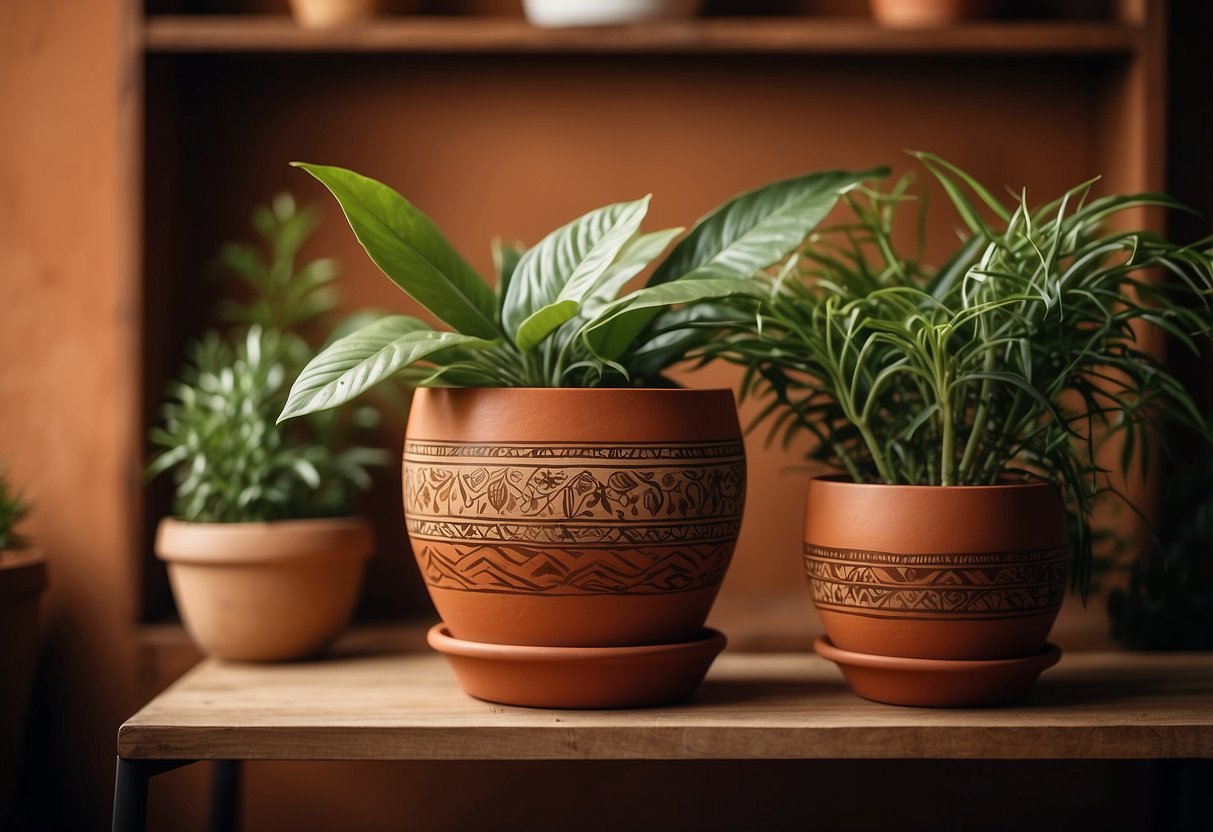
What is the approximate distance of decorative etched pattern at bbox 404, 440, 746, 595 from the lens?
909 mm

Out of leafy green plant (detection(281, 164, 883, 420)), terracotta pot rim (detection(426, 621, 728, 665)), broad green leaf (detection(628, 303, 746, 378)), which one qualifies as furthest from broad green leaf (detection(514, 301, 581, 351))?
terracotta pot rim (detection(426, 621, 728, 665))

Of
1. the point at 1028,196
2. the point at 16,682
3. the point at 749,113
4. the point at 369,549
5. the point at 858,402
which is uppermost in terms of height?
the point at 749,113

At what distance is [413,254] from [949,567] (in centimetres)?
54

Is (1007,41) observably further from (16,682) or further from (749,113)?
(16,682)

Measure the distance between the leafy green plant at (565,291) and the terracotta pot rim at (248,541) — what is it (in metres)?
0.24

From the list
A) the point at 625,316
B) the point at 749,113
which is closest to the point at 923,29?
the point at 749,113

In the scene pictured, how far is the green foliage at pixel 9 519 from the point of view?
1214 mm

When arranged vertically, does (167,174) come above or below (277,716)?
above

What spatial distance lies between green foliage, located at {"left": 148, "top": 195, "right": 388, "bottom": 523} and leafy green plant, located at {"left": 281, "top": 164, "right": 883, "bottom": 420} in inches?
10.1

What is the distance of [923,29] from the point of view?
4.09ft

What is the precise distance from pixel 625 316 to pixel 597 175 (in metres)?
0.51

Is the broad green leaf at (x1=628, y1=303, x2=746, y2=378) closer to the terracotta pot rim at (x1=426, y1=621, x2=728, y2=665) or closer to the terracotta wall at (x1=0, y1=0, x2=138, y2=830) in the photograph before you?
the terracotta pot rim at (x1=426, y1=621, x2=728, y2=665)

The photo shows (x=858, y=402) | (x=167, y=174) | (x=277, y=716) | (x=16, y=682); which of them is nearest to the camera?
(x=277, y=716)

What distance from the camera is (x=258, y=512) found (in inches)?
48.3
